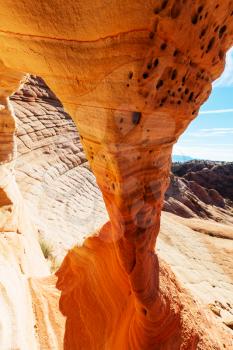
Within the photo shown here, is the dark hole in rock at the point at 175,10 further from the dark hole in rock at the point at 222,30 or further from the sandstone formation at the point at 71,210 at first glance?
the sandstone formation at the point at 71,210

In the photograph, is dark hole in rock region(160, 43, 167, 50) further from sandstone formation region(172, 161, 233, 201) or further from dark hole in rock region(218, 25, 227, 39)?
sandstone formation region(172, 161, 233, 201)

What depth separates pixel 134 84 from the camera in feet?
10.6

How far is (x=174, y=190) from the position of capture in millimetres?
30016

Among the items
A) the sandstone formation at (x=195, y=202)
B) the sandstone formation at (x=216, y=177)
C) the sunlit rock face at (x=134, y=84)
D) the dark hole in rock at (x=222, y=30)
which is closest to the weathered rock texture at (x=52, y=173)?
the sunlit rock face at (x=134, y=84)

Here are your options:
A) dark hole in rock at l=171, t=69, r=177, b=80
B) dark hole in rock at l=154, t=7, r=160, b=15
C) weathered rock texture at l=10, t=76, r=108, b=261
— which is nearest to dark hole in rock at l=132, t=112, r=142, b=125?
dark hole in rock at l=171, t=69, r=177, b=80

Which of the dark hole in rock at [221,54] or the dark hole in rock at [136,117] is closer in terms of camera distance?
the dark hole in rock at [136,117]

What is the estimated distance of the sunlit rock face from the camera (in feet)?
10.1

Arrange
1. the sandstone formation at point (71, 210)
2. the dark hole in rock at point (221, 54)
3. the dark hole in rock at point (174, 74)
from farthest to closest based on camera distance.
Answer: the sandstone formation at point (71, 210) → the dark hole in rock at point (221, 54) → the dark hole in rock at point (174, 74)

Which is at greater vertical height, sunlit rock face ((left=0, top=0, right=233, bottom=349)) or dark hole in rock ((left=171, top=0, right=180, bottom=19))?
dark hole in rock ((left=171, top=0, right=180, bottom=19))

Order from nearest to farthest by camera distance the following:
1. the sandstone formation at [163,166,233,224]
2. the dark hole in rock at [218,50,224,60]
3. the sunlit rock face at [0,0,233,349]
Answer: the sunlit rock face at [0,0,233,349] → the dark hole in rock at [218,50,224,60] → the sandstone formation at [163,166,233,224]

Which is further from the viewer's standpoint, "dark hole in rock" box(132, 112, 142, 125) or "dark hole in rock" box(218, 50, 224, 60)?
"dark hole in rock" box(218, 50, 224, 60)

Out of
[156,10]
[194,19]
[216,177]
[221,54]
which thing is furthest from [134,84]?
[216,177]

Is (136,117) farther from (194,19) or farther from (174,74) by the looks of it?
(194,19)

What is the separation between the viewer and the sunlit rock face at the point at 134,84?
10.1 ft
